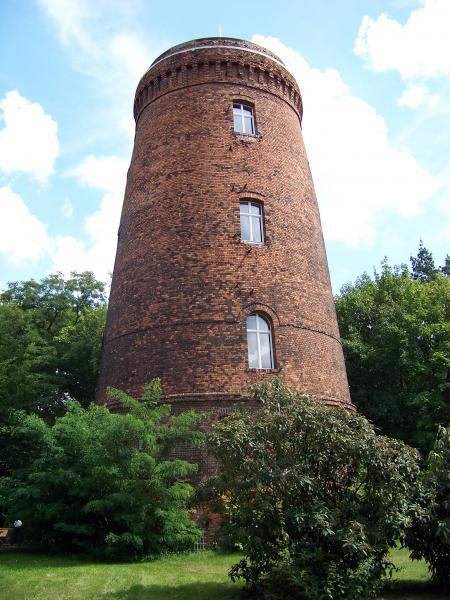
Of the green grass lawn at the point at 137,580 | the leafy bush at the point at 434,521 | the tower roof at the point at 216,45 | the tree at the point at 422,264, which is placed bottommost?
the green grass lawn at the point at 137,580

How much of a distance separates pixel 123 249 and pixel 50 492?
7.33 metres

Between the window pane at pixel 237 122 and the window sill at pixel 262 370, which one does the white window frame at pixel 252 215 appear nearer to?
the window pane at pixel 237 122

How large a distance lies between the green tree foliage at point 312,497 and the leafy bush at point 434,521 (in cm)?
33

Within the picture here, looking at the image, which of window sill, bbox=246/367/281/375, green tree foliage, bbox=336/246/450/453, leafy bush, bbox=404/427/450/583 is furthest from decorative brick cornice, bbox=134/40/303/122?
leafy bush, bbox=404/427/450/583

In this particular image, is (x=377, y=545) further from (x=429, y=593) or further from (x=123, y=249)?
(x=123, y=249)

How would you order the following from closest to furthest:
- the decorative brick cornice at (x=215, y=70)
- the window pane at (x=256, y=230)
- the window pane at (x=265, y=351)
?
the window pane at (x=265, y=351), the window pane at (x=256, y=230), the decorative brick cornice at (x=215, y=70)

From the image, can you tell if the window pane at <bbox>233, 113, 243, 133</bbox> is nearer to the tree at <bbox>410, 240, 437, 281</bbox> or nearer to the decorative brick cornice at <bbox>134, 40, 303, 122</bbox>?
the decorative brick cornice at <bbox>134, 40, 303, 122</bbox>

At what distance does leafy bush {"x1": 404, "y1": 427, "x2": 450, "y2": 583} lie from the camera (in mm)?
8438

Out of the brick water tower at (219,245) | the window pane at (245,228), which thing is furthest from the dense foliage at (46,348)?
the window pane at (245,228)

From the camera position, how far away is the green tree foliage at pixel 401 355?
2094cm

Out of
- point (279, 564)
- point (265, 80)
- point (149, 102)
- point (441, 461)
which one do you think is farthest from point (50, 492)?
point (265, 80)

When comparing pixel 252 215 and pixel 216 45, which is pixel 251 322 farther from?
pixel 216 45

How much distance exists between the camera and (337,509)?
8125 mm

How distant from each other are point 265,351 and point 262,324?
74 cm
